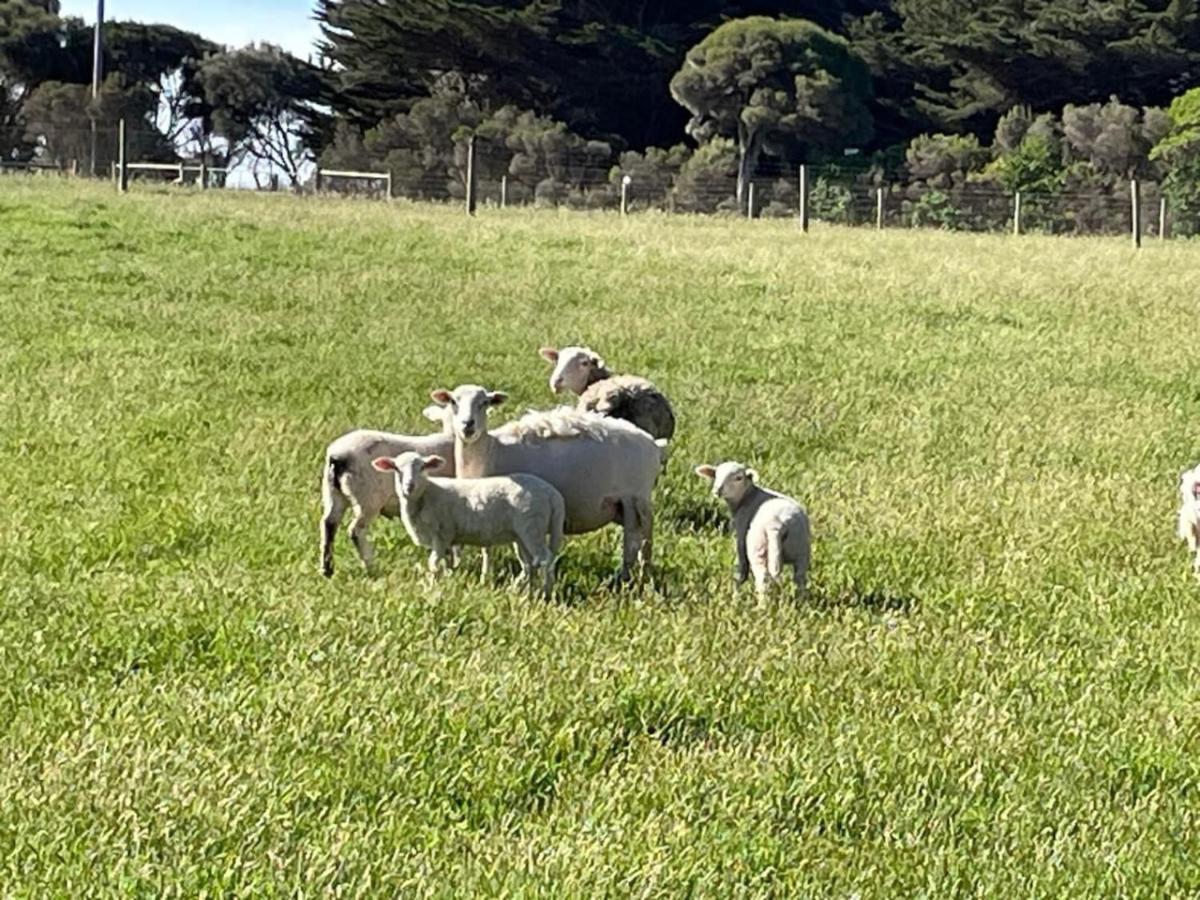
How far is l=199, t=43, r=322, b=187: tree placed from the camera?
61781mm

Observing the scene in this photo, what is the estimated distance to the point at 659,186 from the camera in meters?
47.8

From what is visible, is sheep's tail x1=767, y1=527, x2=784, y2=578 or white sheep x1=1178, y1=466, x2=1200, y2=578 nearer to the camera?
sheep's tail x1=767, y1=527, x2=784, y2=578

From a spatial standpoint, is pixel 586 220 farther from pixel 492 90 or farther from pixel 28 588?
pixel 492 90

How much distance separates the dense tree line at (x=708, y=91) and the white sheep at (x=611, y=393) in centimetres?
3718

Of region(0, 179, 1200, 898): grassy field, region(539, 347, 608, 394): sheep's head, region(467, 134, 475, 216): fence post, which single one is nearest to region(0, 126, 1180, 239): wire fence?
region(467, 134, 475, 216): fence post

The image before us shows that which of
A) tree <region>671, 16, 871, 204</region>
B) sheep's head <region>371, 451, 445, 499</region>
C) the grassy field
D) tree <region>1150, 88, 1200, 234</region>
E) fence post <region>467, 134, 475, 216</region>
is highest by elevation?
tree <region>671, 16, 871, 204</region>

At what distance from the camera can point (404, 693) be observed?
17.0 feet

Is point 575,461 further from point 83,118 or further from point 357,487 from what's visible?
point 83,118

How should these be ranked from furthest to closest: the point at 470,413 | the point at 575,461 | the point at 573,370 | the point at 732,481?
the point at 573,370 < the point at 575,461 < the point at 470,413 < the point at 732,481

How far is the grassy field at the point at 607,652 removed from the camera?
4.17 m

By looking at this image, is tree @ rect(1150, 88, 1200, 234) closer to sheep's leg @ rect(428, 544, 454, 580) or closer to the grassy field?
the grassy field

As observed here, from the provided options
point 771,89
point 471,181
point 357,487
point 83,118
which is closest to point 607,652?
point 357,487

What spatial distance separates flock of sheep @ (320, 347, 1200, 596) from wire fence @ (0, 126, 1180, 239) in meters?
32.4

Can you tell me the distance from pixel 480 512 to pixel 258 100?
60968mm
